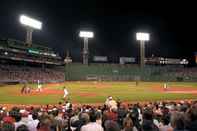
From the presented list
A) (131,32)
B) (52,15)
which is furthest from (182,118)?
(131,32)

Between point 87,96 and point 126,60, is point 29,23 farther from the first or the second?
point 87,96

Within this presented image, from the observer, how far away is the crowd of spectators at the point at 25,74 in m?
52.1

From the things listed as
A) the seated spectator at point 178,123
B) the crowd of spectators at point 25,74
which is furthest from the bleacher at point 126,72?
the seated spectator at point 178,123

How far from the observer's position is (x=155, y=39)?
87.5 meters

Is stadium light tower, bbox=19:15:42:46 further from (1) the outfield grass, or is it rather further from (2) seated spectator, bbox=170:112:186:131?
(2) seated spectator, bbox=170:112:186:131

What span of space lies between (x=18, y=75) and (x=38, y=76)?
20.3 ft

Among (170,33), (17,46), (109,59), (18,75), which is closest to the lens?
(18,75)

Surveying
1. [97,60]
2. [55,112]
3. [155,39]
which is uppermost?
[155,39]

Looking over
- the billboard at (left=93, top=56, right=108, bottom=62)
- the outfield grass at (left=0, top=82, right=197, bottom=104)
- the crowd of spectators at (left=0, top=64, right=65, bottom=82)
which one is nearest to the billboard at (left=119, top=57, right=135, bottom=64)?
the billboard at (left=93, top=56, right=108, bottom=62)

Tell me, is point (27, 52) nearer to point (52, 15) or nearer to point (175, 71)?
point (52, 15)

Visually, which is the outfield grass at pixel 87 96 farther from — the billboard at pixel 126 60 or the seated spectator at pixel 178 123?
the billboard at pixel 126 60

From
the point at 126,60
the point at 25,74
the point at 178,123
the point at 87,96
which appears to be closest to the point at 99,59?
the point at 126,60

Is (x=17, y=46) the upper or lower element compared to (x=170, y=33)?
lower

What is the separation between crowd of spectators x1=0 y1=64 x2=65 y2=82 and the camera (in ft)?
171
